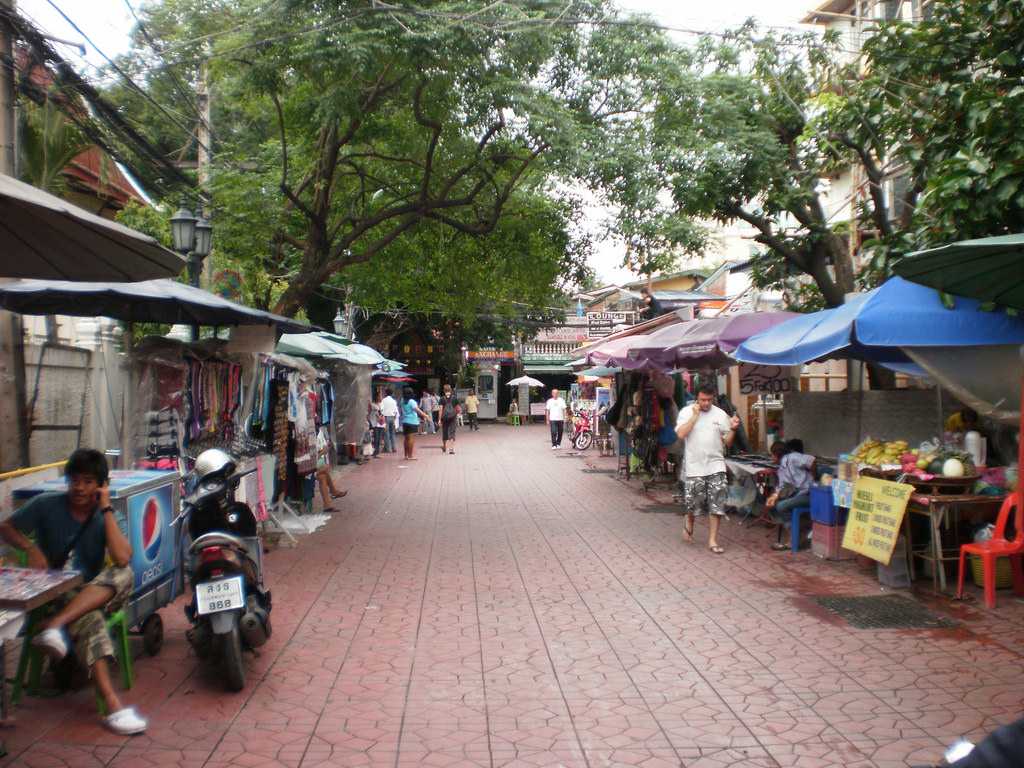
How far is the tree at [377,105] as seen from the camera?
10969mm

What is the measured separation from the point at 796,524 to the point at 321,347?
765 cm

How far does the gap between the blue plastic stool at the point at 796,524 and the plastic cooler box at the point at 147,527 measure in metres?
6.53

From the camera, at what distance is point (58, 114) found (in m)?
9.34

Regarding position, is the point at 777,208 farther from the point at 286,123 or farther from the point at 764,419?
the point at 286,123

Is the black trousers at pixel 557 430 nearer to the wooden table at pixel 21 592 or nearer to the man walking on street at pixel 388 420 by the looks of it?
the man walking on street at pixel 388 420

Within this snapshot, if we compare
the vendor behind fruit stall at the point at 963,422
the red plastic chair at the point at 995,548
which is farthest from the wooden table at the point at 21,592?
the vendor behind fruit stall at the point at 963,422

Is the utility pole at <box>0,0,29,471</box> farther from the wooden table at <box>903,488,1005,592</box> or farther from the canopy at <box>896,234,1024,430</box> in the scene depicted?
the wooden table at <box>903,488,1005,592</box>

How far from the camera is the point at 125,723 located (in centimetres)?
462

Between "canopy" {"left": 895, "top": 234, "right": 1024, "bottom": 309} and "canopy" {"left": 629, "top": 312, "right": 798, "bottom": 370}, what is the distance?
5.33 meters

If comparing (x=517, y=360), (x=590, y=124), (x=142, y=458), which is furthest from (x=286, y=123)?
(x=517, y=360)

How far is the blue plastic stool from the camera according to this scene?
32.2ft

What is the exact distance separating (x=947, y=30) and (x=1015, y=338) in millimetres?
3920

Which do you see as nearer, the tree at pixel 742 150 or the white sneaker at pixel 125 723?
the white sneaker at pixel 125 723

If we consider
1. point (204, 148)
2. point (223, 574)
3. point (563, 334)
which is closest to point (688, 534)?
point (223, 574)
